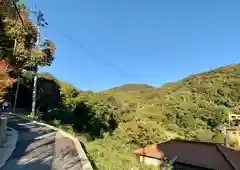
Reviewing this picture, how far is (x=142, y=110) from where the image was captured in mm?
32719

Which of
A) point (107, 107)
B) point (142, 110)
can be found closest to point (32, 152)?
point (107, 107)

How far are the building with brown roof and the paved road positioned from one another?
286 inches

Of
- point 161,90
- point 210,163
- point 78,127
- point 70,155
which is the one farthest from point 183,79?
point 70,155

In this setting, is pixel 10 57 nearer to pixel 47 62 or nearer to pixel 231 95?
pixel 47 62

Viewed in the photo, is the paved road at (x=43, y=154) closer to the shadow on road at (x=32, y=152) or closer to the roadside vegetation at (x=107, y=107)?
the shadow on road at (x=32, y=152)

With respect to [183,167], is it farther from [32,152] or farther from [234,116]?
[234,116]

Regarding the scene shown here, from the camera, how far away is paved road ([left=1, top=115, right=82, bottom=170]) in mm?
7640

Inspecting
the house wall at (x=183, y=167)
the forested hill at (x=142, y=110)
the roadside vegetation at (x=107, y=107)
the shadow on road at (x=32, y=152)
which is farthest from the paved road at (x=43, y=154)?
the house wall at (x=183, y=167)

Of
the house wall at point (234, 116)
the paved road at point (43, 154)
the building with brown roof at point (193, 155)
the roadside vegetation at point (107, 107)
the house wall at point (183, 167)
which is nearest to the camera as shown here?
the paved road at point (43, 154)

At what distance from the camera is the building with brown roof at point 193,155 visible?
50.2 ft

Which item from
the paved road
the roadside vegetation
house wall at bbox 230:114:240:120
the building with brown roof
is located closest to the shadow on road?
the paved road

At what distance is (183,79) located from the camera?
5147 centimetres

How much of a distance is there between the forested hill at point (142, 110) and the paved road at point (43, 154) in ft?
3.47

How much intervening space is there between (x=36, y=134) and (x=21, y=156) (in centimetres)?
446
